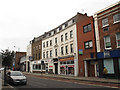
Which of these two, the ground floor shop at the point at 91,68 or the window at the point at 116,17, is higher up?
the window at the point at 116,17

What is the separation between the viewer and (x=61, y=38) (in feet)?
106

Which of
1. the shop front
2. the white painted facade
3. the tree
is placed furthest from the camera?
the shop front

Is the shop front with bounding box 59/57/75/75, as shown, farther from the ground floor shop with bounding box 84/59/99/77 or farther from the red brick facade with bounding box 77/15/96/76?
the ground floor shop with bounding box 84/59/99/77

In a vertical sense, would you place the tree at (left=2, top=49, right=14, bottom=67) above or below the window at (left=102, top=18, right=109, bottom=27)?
below

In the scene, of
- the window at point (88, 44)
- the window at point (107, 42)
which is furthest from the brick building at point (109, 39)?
the window at point (88, 44)

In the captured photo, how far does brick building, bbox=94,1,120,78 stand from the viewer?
18.3 m

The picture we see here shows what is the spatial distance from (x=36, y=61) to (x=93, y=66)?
82.7 ft

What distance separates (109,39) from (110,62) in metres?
3.40

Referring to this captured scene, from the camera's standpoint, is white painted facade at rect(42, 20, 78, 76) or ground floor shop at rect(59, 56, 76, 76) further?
ground floor shop at rect(59, 56, 76, 76)

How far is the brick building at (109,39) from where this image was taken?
18344mm

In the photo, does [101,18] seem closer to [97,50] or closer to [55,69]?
[97,50]

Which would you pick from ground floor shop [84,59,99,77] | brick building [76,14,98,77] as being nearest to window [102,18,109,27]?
brick building [76,14,98,77]

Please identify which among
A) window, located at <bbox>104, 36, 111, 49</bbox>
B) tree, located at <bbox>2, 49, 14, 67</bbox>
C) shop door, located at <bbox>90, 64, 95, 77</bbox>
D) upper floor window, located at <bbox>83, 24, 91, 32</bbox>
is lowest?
shop door, located at <bbox>90, 64, 95, 77</bbox>

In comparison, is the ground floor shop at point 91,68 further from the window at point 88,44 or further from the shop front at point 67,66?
the shop front at point 67,66
